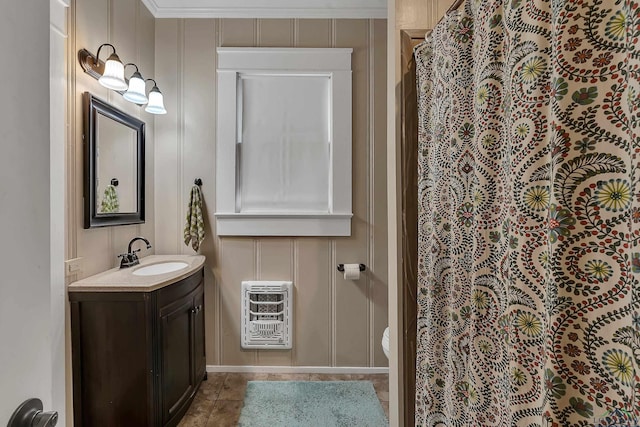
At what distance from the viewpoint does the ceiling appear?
2.38 meters

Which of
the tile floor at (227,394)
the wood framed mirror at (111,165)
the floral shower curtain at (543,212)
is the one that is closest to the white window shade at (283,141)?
the wood framed mirror at (111,165)

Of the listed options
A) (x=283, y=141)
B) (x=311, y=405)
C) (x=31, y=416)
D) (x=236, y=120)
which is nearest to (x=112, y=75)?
(x=236, y=120)

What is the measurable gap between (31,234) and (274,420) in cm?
191

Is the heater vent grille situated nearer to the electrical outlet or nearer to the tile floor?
the tile floor

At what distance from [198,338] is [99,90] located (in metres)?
1.70

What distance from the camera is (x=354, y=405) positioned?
207 cm

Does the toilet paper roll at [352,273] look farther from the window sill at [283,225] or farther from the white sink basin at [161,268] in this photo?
the white sink basin at [161,268]

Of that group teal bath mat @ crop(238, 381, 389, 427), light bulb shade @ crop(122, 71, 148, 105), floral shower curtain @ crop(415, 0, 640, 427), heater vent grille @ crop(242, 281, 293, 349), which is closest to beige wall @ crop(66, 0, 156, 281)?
light bulb shade @ crop(122, 71, 148, 105)

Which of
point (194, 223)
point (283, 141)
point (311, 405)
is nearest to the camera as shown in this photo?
point (311, 405)

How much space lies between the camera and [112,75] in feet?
5.61

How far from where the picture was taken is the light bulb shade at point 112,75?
1.71 metres

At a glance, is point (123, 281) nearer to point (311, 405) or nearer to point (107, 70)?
point (107, 70)

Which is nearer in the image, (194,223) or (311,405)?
(311,405)

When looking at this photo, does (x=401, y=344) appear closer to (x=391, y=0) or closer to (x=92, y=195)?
(x=391, y=0)
